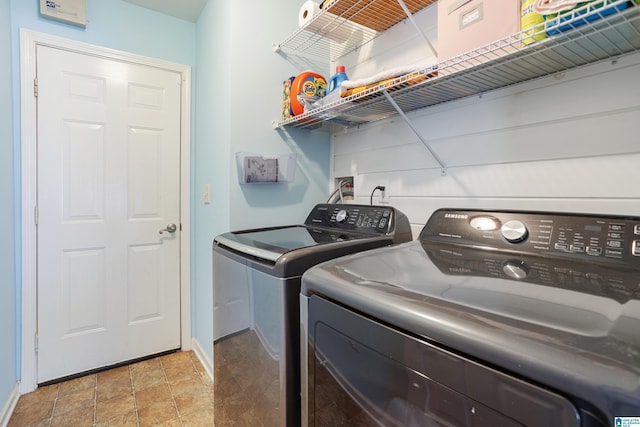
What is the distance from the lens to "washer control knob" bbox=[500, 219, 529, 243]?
3.16ft

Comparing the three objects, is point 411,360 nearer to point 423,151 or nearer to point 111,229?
point 423,151

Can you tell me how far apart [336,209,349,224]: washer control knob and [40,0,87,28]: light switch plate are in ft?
7.13

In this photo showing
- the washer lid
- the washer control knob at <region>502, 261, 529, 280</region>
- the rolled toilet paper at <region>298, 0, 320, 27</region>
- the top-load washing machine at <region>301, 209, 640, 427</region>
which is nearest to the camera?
the top-load washing machine at <region>301, 209, 640, 427</region>

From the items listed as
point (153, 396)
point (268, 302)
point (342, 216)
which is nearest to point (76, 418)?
point (153, 396)

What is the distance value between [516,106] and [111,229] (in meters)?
2.58

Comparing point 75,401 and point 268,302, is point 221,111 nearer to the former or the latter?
point 268,302

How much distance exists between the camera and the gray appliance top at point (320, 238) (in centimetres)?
109

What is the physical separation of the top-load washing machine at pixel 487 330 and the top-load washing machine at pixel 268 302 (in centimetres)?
19

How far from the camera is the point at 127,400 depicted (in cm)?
189

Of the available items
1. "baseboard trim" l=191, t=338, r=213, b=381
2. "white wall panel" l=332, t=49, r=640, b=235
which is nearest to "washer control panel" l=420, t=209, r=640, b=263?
"white wall panel" l=332, t=49, r=640, b=235

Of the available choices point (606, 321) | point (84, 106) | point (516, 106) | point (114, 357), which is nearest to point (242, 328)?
point (606, 321)

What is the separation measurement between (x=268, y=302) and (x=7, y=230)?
1.83m

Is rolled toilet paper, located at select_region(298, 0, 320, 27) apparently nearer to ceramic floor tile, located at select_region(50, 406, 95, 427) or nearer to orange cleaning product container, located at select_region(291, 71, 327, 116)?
orange cleaning product container, located at select_region(291, 71, 327, 116)

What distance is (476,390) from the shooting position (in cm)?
49
